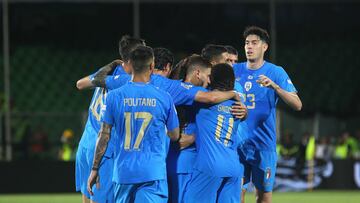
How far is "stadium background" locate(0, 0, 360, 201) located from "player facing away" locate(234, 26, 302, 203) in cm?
1543

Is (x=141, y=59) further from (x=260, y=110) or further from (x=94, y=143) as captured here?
(x=260, y=110)

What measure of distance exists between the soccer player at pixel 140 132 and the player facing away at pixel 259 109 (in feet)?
7.95

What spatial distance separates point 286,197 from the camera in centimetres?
1889

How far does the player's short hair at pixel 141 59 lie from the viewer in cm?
776

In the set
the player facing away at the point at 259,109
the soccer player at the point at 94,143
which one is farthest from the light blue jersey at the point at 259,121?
the soccer player at the point at 94,143

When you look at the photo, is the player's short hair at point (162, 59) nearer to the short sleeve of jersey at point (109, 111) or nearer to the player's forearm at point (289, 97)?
the short sleeve of jersey at point (109, 111)

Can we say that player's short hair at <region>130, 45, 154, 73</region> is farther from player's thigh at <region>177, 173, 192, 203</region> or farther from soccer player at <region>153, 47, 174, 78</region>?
player's thigh at <region>177, 173, 192, 203</region>

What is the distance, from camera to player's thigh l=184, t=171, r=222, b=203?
27.9 feet

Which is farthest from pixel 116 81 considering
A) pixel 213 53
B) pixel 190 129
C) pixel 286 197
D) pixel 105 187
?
pixel 286 197

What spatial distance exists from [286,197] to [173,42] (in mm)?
10354

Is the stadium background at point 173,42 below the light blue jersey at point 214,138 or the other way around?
the other way around

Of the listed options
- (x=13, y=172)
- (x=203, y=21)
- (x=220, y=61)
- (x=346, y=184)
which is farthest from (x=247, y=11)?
(x=220, y=61)

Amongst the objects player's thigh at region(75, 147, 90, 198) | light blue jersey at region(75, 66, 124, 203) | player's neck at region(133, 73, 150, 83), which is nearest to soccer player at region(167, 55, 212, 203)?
Answer: player's neck at region(133, 73, 150, 83)

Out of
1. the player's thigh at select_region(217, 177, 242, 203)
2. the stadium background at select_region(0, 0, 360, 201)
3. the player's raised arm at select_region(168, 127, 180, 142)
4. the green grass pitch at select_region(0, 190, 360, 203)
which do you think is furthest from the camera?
the stadium background at select_region(0, 0, 360, 201)
